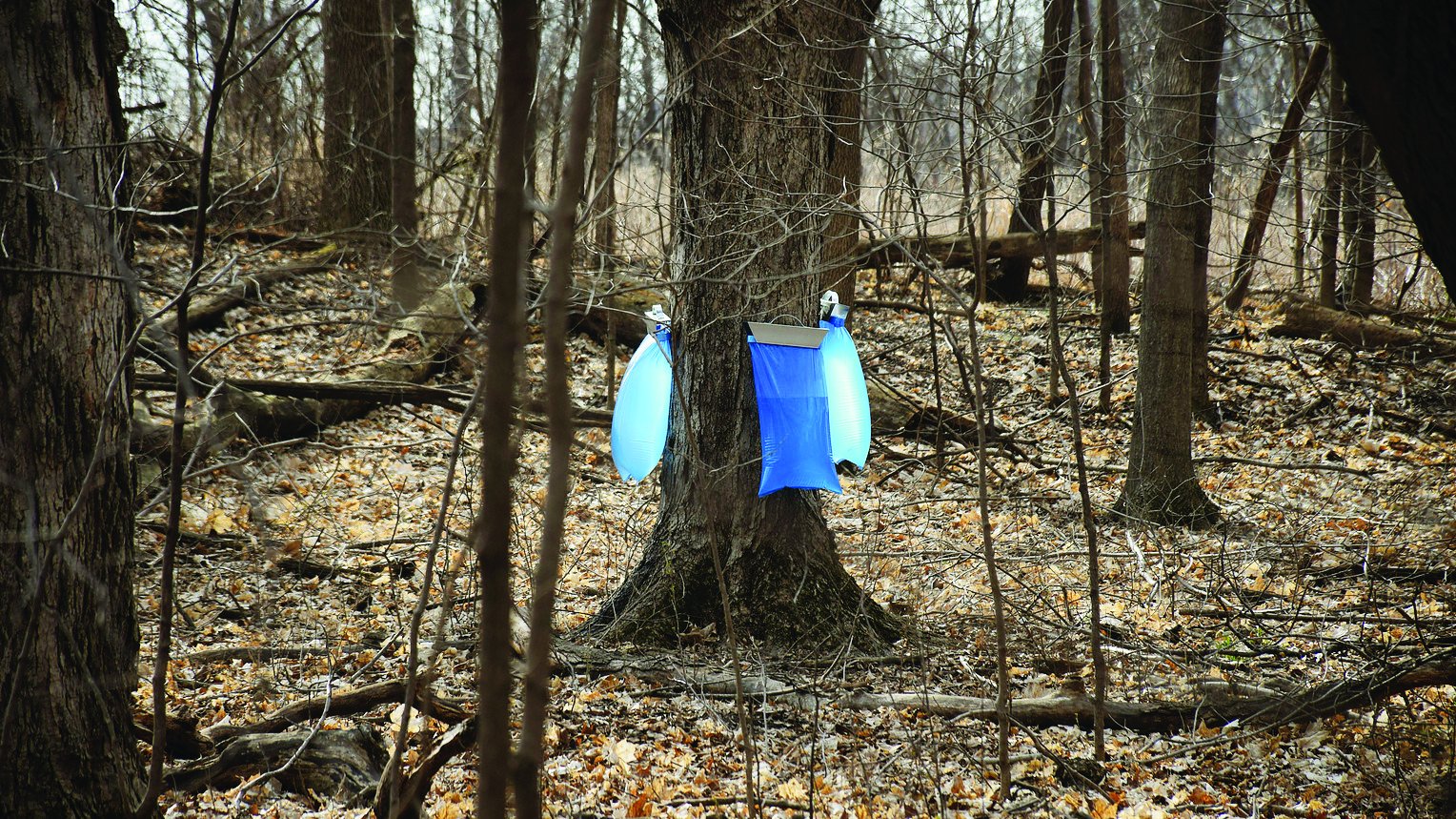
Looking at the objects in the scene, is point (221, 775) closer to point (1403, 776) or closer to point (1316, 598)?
point (1403, 776)

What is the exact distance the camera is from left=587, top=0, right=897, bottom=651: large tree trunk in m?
4.09

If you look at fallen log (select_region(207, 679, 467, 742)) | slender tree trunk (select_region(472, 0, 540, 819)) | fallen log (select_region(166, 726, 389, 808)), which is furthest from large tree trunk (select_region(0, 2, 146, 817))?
slender tree trunk (select_region(472, 0, 540, 819))

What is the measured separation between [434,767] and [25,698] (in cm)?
98

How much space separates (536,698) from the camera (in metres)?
0.96

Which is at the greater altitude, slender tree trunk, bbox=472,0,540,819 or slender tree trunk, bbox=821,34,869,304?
slender tree trunk, bbox=821,34,869,304

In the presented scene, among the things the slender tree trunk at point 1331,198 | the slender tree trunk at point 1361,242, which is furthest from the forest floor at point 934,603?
the slender tree trunk at point 1331,198

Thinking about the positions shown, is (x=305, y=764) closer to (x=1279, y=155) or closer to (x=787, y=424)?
(x=787, y=424)

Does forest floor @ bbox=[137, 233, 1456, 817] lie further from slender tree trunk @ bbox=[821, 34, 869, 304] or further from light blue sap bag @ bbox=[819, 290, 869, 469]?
slender tree trunk @ bbox=[821, 34, 869, 304]

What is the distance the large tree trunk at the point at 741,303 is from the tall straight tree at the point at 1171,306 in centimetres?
339

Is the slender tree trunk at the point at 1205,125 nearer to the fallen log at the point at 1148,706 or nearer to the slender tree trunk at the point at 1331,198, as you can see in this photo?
the slender tree trunk at the point at 1331,198

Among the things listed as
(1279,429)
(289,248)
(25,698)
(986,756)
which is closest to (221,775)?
(25,698)

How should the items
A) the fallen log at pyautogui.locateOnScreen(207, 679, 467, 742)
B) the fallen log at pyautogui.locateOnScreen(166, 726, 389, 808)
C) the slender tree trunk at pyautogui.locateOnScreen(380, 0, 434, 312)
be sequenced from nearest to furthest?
the fallen log at pyautogui.locateOnScreen(166, 726, 389, 808)
the fallen log at pyautogui.locateOnScreen(207, 679, 467, 742)
the slender tree trunk at pyautogui.locateOnScreen(380, 0, 434, 312)

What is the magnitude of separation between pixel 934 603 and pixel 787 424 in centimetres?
141

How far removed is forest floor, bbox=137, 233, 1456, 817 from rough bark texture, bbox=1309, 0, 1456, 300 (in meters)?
1.64
